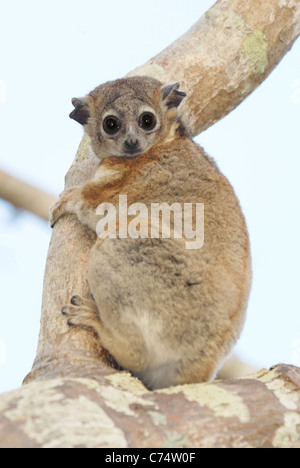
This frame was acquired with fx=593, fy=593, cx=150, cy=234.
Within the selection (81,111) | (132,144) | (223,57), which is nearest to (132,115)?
(132,144)

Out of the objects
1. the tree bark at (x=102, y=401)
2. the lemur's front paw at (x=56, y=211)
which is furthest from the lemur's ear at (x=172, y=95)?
the lemur's front paw at (x=56, y=211)

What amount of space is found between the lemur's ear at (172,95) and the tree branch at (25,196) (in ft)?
8.60

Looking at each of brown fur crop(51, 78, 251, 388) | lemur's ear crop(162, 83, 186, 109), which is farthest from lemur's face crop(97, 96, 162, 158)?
brown fur crop(51, 78, 251, 388)

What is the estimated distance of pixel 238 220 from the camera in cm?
467

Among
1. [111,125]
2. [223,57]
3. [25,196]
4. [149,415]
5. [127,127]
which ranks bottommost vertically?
[149,415]

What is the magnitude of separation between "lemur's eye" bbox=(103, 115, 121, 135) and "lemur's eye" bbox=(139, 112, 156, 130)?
0.22m

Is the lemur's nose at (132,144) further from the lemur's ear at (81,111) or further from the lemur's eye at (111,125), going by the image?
the lemur's ear at (81,111)

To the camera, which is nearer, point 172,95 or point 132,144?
point 132,144

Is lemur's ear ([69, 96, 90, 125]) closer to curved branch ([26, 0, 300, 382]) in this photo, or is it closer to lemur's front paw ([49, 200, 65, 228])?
curved branch ([26, 0, 300, 382])

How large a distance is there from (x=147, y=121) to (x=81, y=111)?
0.76 metres

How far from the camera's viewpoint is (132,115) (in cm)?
562

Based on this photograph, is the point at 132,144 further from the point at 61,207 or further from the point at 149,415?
the point at 149,415

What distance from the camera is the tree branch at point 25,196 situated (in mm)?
7809

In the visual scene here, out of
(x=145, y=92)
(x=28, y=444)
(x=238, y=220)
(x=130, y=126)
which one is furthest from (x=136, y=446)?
(x=145, y=92)
